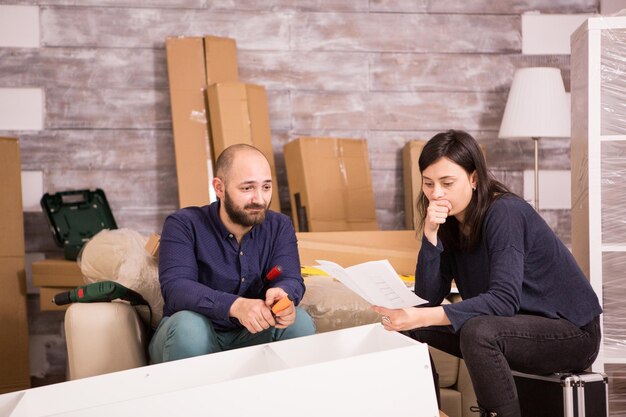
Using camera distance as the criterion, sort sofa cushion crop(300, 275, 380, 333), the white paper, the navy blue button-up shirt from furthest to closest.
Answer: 1. sofa cushion crop(300, 275, 380, 333)
2. the navy blue button-up shirt
3. the white paper

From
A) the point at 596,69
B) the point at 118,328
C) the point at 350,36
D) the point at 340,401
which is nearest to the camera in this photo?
the point at 340,401

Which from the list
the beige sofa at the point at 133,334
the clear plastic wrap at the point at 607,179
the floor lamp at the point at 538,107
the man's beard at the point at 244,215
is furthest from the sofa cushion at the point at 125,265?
the floor lamp at the point at 538,107

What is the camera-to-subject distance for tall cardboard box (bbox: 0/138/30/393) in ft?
10.2

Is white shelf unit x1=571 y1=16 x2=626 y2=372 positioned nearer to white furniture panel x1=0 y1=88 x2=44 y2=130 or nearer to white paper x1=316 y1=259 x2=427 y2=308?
white paper x1=316 y1=259 x2=427 y2=308

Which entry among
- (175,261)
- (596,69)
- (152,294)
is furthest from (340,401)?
(596,69)

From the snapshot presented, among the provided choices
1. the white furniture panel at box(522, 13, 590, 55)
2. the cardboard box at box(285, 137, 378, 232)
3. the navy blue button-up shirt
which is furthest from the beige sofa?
the white furniture panel at box(522, 13, 590, 55)

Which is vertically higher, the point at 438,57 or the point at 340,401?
the point at 438,57

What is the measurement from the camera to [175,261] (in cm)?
214

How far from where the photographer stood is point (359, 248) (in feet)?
9.64

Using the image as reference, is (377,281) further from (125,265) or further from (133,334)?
(125,265)

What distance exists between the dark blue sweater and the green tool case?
1.74 meters

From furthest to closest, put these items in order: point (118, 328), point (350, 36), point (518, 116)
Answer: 1. point (350, 36)
2. point (518, 116)
3. point (118, 328)

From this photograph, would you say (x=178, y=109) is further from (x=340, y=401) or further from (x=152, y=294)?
(x=340, y=401)

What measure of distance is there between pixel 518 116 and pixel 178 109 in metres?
1.52
